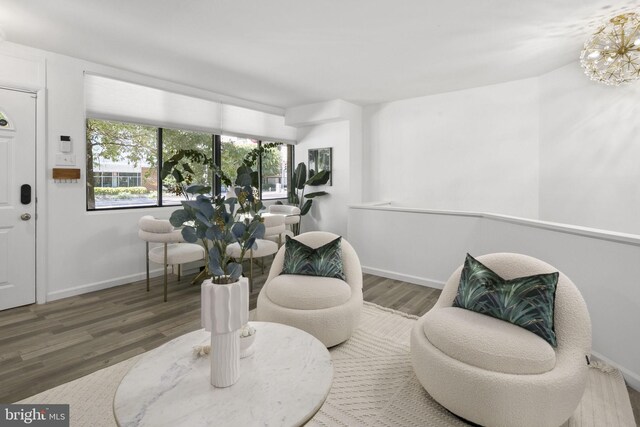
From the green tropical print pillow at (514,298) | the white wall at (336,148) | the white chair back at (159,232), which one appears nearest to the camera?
the green tropical print pillow at (514,298)

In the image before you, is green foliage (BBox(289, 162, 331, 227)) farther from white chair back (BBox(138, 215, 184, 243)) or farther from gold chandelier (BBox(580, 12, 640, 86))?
gold chandelier (BBox(580, 12, 640, 86))

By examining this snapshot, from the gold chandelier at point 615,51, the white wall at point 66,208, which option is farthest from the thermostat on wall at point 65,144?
the gold chandelier at point 615,51

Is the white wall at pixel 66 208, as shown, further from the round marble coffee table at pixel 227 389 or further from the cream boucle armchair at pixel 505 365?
the cream boucle armchair at pixel 505 365

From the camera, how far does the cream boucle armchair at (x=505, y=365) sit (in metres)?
1.56

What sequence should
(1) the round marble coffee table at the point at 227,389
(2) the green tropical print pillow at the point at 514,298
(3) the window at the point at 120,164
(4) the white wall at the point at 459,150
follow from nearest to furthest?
1. (1) the round marble coffee table at the point at 227,389
2. (2) the green tropical print pillow at the point at 514,298
3. (3) the window at the point at 120,164
4. (4) the white wall at the point at 459,150

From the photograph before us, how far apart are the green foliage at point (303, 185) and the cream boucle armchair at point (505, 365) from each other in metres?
4.13

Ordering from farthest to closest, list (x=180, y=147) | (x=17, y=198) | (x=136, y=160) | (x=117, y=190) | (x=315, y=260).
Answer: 1. (x=180, y=147)
2. (x=136, y=160)
3. (x=117, y=190)
4. (x=17, y=198)
5. (x=315, y=260)

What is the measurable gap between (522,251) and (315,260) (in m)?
2.02

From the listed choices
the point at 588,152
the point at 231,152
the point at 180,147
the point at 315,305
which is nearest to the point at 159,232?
the point at 180,147

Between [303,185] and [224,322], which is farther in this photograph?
[303,185]

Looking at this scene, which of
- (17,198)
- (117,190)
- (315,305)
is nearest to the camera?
(315,305)

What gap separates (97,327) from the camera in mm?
2953

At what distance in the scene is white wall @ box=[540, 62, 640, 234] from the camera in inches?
137

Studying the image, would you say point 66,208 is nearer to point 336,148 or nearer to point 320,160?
point 320,160
